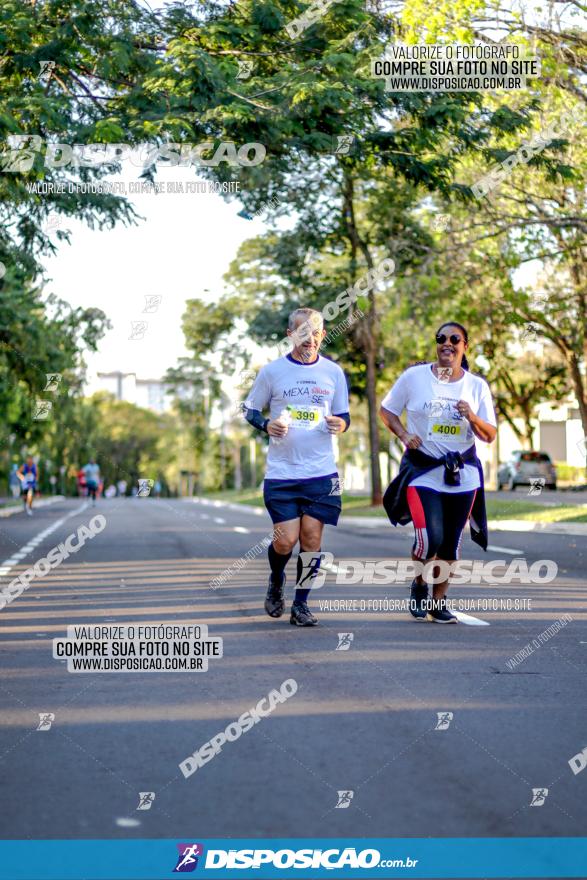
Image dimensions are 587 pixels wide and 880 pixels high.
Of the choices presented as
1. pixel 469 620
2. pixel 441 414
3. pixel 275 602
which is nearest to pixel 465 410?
pixel 441 414

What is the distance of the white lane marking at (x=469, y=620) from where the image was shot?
372 inches

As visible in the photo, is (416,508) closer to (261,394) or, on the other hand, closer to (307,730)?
(261,394)

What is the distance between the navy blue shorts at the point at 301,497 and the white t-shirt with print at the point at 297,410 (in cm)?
5

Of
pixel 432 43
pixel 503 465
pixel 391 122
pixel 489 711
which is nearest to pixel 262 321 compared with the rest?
pixel 432 43

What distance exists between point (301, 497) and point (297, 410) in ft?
1.92

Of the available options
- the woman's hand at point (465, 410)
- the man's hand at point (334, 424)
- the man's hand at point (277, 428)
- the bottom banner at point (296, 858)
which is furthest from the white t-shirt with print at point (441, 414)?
the bottom banner at point (296, 858)

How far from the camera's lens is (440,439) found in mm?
9203

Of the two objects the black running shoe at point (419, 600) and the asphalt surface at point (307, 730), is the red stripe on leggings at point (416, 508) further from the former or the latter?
the asphalt surface at point (307, 730)

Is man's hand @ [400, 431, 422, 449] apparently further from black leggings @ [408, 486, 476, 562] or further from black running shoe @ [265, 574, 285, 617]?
black running shoe @ [265, 574, 285, 617]

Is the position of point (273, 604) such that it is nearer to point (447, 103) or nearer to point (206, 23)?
point (447, 103)

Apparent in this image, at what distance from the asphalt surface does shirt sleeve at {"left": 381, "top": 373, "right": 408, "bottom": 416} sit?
1.49 metres

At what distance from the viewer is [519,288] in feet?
126

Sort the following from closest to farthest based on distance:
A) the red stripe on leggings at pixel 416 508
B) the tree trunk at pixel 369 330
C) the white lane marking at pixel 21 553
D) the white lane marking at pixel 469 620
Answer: the red stripe on leggings at pixel 416 508 < the white lane marking at pixel 469 620 < the white lane marking at pixel 21 553 < the tree trunk at pixel 369 330

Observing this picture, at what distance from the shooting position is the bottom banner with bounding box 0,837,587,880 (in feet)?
12.9
